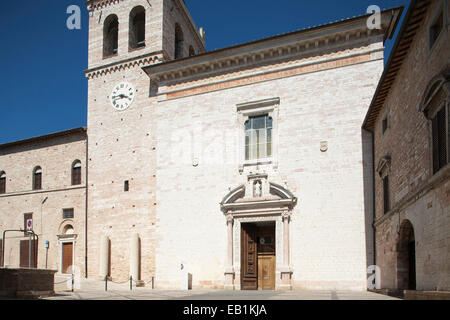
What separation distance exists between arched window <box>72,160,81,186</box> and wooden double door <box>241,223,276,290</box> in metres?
10.9

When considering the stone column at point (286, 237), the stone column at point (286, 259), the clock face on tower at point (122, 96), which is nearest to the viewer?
the stone column at point (286, 259)

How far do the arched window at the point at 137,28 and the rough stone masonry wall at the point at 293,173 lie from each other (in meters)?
5.10

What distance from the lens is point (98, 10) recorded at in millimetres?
24375

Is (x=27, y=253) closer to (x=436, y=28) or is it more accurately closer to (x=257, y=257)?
(x=257, y=257)

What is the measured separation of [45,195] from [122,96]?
761cm

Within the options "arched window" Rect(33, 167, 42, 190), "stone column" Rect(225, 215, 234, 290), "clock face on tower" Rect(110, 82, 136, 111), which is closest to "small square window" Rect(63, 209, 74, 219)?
"arched window" Rect(33, 167, 42, 190)

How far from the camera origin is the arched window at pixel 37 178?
1014 inches

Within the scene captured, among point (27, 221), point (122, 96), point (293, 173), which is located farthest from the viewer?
point (27, 221)

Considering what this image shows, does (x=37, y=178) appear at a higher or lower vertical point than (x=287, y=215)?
higher

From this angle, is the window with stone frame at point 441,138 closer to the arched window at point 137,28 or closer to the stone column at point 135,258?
the stone column at point 135,258

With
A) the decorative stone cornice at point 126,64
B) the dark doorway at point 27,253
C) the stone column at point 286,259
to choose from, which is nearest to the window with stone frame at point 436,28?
the stone column at point 286,259

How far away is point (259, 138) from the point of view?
18078 millimetres

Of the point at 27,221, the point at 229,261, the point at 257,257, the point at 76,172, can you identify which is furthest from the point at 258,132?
the point at 27,221
